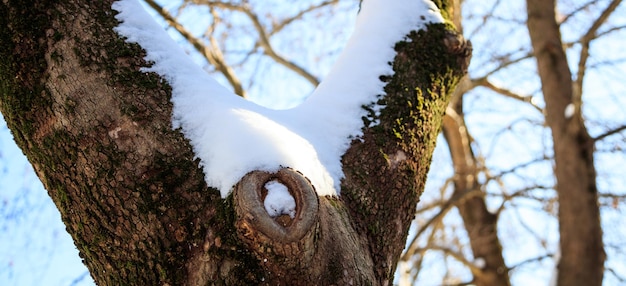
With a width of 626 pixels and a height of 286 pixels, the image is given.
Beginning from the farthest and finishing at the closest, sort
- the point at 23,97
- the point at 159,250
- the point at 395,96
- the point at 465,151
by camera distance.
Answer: the point at 465,151, the point at 395,96, the point at 23,97, the point at 159,250

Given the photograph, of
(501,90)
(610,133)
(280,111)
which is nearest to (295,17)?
(501,90)

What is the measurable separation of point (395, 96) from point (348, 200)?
0.39m

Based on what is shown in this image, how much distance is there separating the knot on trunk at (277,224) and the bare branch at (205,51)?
3.16 m

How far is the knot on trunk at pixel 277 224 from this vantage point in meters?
1.11

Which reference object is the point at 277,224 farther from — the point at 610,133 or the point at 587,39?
the point at 587,39

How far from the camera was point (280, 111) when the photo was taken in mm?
1588

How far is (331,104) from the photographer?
163 cm

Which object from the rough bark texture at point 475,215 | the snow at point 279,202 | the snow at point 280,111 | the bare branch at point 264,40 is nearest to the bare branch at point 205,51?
the bare branch at point 264,40

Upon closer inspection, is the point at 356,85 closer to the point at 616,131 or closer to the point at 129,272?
the point at 129,272

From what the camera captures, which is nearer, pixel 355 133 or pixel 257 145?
pixel 257 145

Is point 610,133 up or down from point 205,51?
down

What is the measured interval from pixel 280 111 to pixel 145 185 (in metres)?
0.51

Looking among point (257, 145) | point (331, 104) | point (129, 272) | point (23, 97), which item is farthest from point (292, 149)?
point (23, 97)

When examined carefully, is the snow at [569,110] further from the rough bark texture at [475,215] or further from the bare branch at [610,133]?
the rough bark texture at [475,215]
